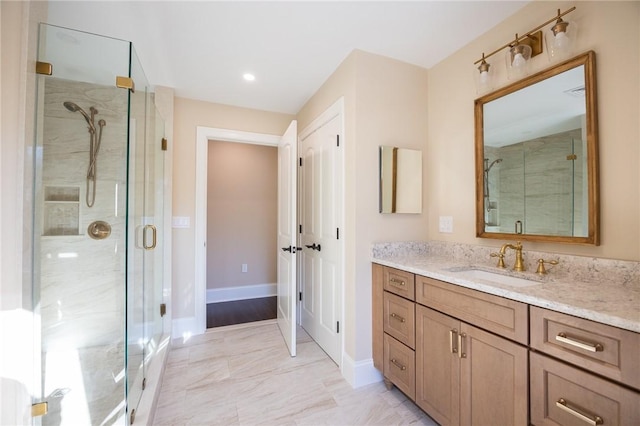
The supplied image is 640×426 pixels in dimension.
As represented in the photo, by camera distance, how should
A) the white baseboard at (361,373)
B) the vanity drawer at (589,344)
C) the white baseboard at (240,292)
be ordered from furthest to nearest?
1. the white baseboard at (240,292)
2. the white baseboard at (361,373)
3. the vanity drawer at (589,344)

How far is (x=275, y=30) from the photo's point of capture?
5.59 ft

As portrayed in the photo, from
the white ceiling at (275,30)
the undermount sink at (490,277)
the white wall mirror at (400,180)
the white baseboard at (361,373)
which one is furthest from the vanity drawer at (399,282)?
the white ceiling at (275,30)

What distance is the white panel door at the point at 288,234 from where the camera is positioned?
88.9 inches

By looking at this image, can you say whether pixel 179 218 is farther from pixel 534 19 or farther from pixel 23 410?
pixel 534 19

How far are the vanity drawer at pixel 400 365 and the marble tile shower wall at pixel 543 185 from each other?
3.28 feet

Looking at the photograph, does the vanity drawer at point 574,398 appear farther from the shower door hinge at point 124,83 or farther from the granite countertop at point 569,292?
Answer: the shower door hinge at point 124,83

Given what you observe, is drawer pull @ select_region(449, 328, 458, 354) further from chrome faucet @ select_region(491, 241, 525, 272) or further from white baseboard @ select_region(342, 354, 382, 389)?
white baseboard @ select_region(342, 354, 382, 389)

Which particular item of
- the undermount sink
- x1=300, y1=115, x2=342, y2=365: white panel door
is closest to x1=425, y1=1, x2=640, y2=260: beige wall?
the undermount sink

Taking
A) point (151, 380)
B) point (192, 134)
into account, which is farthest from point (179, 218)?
point (151, 380)

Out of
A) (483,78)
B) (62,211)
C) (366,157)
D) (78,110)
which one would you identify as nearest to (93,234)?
(62,211)

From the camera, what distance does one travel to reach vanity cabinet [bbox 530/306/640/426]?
2.44ft

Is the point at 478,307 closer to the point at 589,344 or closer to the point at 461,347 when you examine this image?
the point at 461,347

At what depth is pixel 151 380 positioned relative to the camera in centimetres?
177

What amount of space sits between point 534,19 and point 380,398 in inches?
98.8
